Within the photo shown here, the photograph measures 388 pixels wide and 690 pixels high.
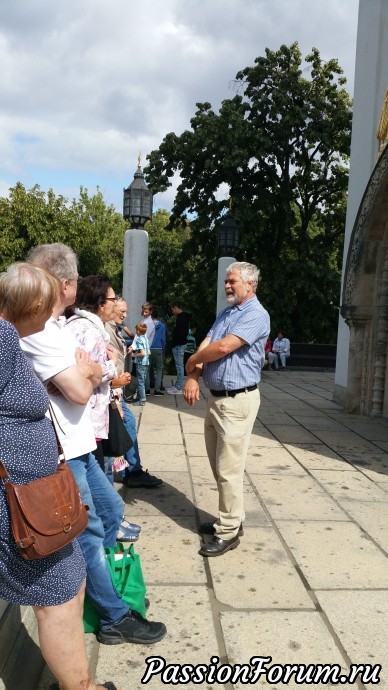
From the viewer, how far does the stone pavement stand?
8.34 ft

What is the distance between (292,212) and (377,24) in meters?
12.0

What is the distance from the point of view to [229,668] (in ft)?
7.93

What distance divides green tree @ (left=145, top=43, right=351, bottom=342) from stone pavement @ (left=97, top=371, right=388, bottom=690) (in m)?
14.5

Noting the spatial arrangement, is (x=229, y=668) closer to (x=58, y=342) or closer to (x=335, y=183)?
(x=58, y=342)

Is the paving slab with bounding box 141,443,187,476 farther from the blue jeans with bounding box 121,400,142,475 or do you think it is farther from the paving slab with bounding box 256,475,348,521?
the paving slab with bounding box 256,475,348,521

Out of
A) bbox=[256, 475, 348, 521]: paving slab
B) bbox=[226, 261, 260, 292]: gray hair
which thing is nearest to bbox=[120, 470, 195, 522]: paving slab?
bbox=[256, 475, 348, 521]: paving slab

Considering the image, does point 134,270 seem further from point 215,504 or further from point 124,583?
point 124,583

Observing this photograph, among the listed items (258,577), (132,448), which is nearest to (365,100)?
(132,448)

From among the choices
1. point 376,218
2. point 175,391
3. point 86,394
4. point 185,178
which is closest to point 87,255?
point 185,178

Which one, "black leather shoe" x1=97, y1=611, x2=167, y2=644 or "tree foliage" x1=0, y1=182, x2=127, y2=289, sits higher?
"tree foliage" x1=0, y1=182, x2=127, y2=289

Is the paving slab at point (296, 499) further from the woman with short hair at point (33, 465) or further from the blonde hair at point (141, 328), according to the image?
the blonde hair at point (141, 328)

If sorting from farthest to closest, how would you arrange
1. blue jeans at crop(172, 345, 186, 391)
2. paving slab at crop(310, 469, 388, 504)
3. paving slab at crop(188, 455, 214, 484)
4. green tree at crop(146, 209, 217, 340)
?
green tree at crop(146, 209, 217, 340) → blue jeans at crop(172, 345, 186, 391) → paving slab at crop(188, 455, 214, 484) → paving slab at crop(310, 469, 388, 504)

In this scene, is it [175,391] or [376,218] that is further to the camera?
[175,391]

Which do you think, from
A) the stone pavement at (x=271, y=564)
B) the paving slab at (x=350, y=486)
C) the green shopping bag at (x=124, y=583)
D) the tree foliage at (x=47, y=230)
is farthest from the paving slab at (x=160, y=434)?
the tree foliage at (x=47, y=230)
